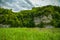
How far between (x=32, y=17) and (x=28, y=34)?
0.32m

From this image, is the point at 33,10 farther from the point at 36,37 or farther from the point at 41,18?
the point at 36,37

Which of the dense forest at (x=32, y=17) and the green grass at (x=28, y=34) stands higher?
the dense forest at (x=32, y=17)

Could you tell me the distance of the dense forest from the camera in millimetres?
3004

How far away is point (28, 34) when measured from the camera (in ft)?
9.64

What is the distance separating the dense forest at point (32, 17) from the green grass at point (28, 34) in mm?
86

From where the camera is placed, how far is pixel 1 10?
3.04 metres

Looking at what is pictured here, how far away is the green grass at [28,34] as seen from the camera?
9.53ft

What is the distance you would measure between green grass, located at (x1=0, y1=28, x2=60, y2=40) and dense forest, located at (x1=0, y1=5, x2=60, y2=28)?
0.09 m

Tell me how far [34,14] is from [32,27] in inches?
9.1

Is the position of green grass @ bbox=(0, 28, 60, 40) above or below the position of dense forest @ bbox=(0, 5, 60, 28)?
below

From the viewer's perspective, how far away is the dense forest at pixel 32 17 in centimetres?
300

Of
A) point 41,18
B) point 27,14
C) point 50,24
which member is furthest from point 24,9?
point 50,24

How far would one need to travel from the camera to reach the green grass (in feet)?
9.53

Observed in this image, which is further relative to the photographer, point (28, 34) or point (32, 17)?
point (32, 17)
